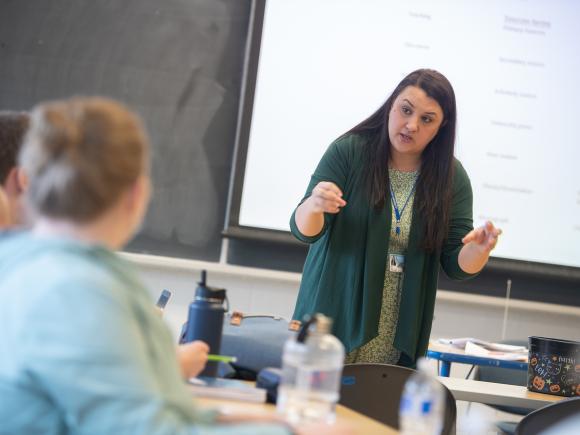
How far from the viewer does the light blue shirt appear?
92cm

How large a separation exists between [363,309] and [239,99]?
2.07m

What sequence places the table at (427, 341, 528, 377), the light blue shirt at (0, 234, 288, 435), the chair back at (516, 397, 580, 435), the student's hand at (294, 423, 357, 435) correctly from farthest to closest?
the table at (427, 341, 528, 377) → the chair back at (516, 397, 580, 435) → the student's hand at (294, 423, 357, 435) → the light blue shirt at (0, 234, 288, 435)

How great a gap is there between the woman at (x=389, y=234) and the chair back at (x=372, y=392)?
1.31ft

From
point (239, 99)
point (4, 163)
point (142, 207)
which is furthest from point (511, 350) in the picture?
point (142, 207)

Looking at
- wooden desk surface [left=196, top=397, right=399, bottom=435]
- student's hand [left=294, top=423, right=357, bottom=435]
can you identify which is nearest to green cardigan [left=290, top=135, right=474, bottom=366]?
wooden desk surface [left=196, top=397, right=399, bottom=435]

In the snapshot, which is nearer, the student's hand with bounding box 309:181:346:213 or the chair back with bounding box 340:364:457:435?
the chair back with bounding box 340:364:457:435

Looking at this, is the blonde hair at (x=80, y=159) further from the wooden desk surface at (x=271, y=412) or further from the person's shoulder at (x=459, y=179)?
the person's shoulder at (x=459, y=179)

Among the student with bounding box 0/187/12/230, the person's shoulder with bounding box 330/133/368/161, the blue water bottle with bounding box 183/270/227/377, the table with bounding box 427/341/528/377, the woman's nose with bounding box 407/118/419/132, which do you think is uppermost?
the woman's nose with bounding box 407/118/419/132

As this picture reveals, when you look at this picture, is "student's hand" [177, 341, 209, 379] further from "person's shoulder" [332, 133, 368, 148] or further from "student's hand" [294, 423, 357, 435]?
"person's shoulder" [332, 133, 368, 148]

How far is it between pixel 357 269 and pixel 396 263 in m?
0.14

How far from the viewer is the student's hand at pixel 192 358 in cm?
152

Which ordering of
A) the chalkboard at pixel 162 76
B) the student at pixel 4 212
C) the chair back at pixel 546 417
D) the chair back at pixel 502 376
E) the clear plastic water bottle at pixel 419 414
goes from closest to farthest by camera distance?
1. the clear plastic water bottle at pixel 419 414
2. the student at pixel 4 212
3. the chair back at pixel 546 417
4. the chair back at pixel 502 376
5. the chalkboard at pixel 162 76

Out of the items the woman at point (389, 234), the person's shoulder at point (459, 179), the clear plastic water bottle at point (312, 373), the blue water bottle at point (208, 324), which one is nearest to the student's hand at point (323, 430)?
the clear plastic water bottle at point (312, 373)

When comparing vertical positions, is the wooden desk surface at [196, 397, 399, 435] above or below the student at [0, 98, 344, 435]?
below
